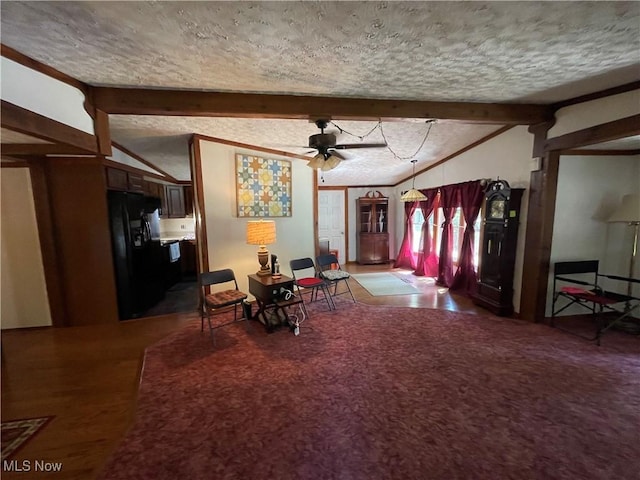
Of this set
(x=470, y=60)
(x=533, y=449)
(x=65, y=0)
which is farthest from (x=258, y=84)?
(x=533, y=449)

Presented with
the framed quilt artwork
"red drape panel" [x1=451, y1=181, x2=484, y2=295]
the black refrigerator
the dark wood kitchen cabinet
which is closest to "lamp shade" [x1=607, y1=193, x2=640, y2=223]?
"red drape panel" [x1=451, y1=181, x2=484, y2=295]

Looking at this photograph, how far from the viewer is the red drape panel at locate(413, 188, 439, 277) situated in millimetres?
5421

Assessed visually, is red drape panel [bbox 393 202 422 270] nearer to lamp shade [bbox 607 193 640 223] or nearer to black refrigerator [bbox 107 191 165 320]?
lamp shade [bbox 607 193 640 223]

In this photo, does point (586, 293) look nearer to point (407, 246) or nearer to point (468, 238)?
point (468, 238)

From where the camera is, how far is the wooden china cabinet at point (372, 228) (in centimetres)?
674

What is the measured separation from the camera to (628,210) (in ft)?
9.43

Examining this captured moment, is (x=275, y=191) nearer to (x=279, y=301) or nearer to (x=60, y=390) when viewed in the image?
(x=279, y=301)

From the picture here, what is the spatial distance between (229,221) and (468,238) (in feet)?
12.3

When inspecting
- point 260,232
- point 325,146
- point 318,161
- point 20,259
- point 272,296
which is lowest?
point 272,296

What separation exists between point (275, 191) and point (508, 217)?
3208 millimetres

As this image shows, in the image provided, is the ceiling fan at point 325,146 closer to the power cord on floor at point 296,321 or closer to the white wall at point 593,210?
the power cord on floor at point 296,321

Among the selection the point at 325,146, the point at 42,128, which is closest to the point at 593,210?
the point at 325,146

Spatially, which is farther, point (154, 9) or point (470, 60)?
point (470, 60)

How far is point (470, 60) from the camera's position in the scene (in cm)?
194
